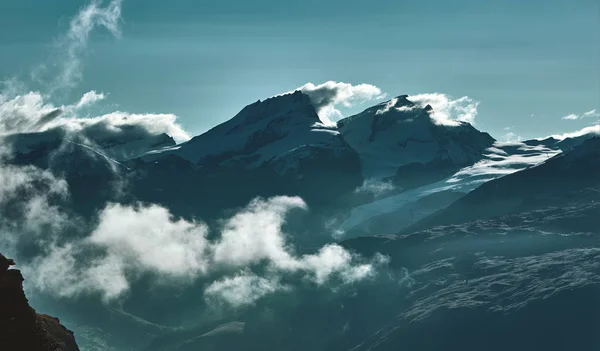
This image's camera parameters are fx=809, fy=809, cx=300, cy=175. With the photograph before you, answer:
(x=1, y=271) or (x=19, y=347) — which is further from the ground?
(x=1, y=271)

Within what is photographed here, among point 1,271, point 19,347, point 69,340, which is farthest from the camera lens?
point 69,340

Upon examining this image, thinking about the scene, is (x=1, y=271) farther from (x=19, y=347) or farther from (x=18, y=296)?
(x=19, y=347)

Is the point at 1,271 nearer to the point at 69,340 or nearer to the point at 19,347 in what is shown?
the point at 19,347

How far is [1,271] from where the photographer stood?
212 ft

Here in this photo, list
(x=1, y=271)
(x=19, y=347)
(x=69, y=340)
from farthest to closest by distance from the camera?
(x=69, y=340), (x=1, y=271), (x=19, y=347)

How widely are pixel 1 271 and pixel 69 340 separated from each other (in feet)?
119

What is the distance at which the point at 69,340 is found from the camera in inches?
3875

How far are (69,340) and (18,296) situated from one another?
37344 millimetres

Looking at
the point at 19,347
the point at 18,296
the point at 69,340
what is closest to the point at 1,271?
the point at 18,296

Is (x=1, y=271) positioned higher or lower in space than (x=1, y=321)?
higher

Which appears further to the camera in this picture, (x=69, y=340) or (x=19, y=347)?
(x=69, y=340)

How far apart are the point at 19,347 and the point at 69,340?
39793mm

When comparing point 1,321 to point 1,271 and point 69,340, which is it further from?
point 69,340

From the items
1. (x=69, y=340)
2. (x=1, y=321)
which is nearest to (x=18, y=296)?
(x=1, y=321)
